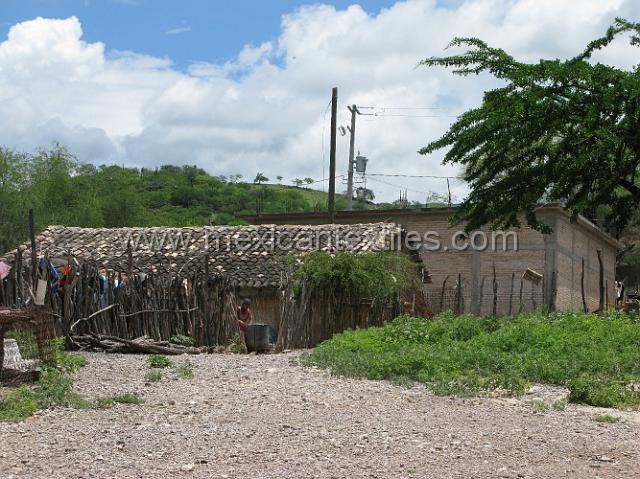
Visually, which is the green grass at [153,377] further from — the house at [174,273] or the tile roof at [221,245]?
the tile roof at [221,245]

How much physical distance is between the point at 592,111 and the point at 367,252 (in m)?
6.27

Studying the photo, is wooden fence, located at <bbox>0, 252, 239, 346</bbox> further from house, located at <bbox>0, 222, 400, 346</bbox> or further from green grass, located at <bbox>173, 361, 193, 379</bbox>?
green grass, located at <bbox>173, 361, 193, 379</bbox>

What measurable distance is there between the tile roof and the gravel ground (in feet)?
40.3

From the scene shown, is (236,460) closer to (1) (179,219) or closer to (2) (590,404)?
(2) (590,404)

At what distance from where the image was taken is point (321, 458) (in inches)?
238

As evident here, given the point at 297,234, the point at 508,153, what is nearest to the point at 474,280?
the point at 297,234

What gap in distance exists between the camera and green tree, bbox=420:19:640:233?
16.1 m

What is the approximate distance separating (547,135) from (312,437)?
484 inches

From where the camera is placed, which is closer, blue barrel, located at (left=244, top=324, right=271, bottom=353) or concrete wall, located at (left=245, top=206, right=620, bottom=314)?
blue barrel, located at (left=244, top=324, right=271, bottom=353)

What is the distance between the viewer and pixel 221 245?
23.7 meters

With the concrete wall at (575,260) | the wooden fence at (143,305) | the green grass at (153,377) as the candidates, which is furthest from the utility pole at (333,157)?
the green grass at (153,377)

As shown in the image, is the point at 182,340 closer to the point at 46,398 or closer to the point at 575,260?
the point at 46,398

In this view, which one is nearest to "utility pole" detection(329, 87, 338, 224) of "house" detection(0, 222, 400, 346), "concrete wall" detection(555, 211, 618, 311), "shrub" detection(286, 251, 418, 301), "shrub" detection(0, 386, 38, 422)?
"house" detection(0, 222, 400, 346)

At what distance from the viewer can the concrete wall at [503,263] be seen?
90.1 ft
